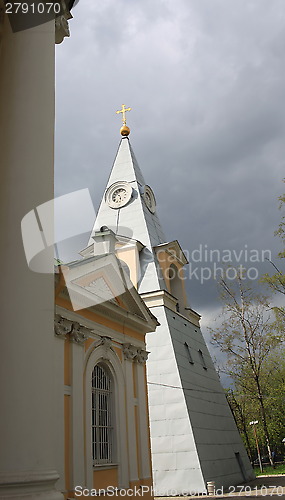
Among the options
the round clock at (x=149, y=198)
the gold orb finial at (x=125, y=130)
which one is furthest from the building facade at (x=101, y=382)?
the gold orb finial at (x=125, y=130)

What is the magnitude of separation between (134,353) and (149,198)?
44.3 ft

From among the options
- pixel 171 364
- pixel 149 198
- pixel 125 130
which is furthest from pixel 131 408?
pixel 125 130

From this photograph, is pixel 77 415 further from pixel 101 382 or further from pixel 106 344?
pixel 106 344

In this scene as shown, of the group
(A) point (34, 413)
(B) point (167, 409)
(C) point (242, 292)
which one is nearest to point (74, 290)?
(A) point (34, 413)

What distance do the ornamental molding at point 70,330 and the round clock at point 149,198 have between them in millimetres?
14607

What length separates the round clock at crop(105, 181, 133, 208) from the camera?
2511 cm

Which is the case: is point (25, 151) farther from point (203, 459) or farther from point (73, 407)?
point (203, 459)

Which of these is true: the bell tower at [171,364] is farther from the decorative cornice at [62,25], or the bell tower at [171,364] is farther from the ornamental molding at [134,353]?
the decorative cornice at [62,25]

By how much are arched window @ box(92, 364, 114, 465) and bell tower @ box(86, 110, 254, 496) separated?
Answer: 239 inches

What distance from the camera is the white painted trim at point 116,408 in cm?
1070

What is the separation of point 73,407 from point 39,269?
725 cm

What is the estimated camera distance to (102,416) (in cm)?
1215

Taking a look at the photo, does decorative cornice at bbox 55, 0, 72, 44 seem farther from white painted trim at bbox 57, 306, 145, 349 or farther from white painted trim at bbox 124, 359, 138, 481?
white painted trim at bbox 124, 359, 138, 481

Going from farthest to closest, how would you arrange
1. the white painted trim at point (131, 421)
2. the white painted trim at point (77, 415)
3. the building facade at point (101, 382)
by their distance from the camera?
Result: 1. the white painted trim at point (131, 421)
2. the building facade at point (101, 382)
3. the white painted trim at point (77, 415)
